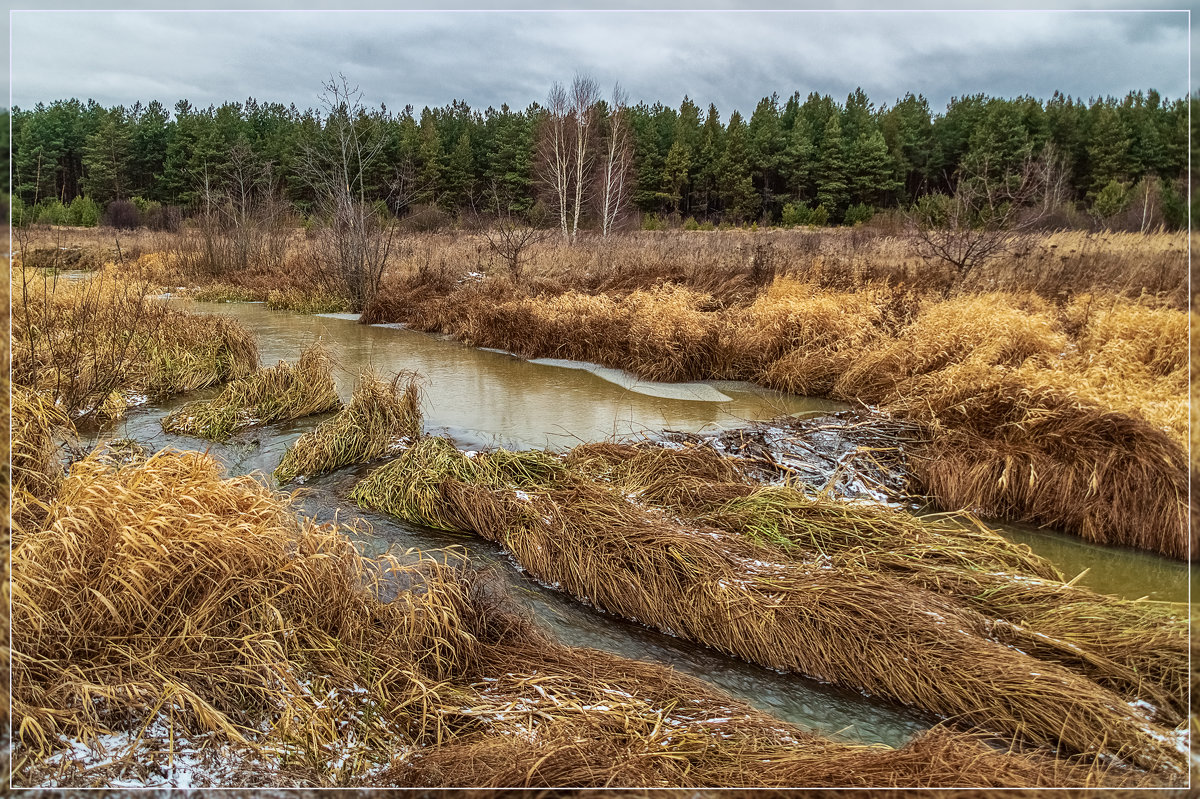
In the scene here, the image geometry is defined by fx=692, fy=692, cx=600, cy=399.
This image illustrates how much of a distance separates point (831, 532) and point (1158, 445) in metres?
2.71

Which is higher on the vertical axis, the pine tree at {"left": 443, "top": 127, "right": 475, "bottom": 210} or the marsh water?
the pine tree at {"left": 443, "top": 127, "right": 475, "bottom": 210}

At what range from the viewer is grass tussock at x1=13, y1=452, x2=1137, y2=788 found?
8.09ft

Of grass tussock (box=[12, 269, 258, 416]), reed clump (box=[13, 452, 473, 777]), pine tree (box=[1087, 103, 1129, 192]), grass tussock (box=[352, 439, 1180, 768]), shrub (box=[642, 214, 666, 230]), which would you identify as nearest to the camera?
reed clump (box=[13, 452, 473, 777])

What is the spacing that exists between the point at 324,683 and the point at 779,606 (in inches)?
95.3

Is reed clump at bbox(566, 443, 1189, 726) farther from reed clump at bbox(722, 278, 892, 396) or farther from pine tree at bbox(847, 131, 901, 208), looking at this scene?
pine tree at bbox(847, 131, 901, 208)

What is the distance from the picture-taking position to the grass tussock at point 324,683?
246 cm

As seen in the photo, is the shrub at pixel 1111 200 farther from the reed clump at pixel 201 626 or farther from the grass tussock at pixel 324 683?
the reed clump at pixel 201 626

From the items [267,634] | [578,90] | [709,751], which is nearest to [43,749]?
[267,634]

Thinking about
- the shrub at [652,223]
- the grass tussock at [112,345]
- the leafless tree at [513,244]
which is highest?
the shrub at [652,223]

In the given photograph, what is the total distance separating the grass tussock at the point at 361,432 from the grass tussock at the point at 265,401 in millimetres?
1130

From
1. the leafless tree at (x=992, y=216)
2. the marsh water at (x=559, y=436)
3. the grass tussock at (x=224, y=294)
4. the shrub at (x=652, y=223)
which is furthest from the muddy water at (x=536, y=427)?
the shrub at (x=652, y=223)

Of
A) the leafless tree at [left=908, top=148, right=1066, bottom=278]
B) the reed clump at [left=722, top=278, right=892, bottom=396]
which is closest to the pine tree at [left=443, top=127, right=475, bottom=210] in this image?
the leafless tree at [left=908, top=148, right=1066, bottom=278]

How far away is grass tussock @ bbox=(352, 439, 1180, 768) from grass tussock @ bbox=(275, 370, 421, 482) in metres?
0.94

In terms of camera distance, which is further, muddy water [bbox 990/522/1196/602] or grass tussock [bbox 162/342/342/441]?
grass tussock [bbox 162/342/342/441]
